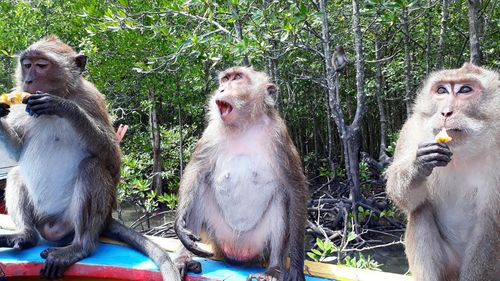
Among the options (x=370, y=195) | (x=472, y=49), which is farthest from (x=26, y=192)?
(x=370, y=195)

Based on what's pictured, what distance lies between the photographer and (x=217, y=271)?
3.08m

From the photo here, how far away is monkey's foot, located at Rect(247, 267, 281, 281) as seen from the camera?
2.86 meters

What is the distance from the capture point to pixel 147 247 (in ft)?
10.9

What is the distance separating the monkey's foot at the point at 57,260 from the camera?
3055 mm

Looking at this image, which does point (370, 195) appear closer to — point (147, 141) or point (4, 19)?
point (147, 141)

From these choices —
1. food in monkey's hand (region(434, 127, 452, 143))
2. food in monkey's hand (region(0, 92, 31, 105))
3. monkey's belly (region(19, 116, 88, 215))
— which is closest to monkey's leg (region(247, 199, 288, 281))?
food in monkey's hand (region(434, 127, 452, 143))

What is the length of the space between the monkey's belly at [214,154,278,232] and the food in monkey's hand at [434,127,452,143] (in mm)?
1130

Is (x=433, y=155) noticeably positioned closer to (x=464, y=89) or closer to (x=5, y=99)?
(x=464, y=89)

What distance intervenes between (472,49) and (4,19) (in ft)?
35.9

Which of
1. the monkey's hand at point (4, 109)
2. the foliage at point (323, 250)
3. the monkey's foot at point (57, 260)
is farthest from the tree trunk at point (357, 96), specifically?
the monkey's foot at point (57, 260)

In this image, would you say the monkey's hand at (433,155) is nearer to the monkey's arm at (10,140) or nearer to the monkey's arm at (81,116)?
the monkey's arm at (81,116)

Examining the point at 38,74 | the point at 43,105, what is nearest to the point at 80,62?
the point at 38,74

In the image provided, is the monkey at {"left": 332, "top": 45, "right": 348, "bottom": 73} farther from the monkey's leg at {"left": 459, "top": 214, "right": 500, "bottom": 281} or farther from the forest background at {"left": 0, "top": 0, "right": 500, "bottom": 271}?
the monkey's leg at {"left": 459, "top": 214, "right": 500, "bottom": 281}

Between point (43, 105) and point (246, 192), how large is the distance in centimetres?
146
